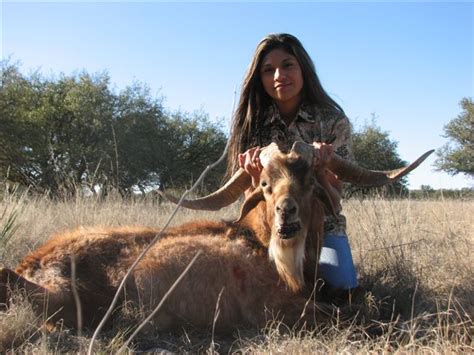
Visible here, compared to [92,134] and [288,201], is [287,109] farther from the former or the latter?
[92,134]

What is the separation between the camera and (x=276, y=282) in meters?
4.10

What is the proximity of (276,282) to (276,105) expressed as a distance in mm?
2106

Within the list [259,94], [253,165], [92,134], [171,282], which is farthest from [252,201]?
[92,134]

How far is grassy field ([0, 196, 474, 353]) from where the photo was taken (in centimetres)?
331

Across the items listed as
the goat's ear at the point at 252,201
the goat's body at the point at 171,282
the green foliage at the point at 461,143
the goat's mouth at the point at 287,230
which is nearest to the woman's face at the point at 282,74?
the goat's ear at the point at 252,201

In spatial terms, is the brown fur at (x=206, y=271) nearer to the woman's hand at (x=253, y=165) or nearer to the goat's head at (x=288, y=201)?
the goat's head at (x=288, y=201)

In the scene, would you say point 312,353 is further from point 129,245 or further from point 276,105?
point 276,105

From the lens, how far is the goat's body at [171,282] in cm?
401

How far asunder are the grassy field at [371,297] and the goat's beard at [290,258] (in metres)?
0.39

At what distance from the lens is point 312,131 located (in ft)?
17.2

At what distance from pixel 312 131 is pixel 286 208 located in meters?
1.71

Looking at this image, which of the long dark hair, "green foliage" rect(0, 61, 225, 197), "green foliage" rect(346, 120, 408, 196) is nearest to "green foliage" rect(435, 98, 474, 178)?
"green foliage" rect(346, 120, 408, 196)

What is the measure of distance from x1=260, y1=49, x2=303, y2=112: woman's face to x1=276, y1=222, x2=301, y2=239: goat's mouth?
5.83ft

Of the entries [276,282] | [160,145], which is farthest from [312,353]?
[160,145]
